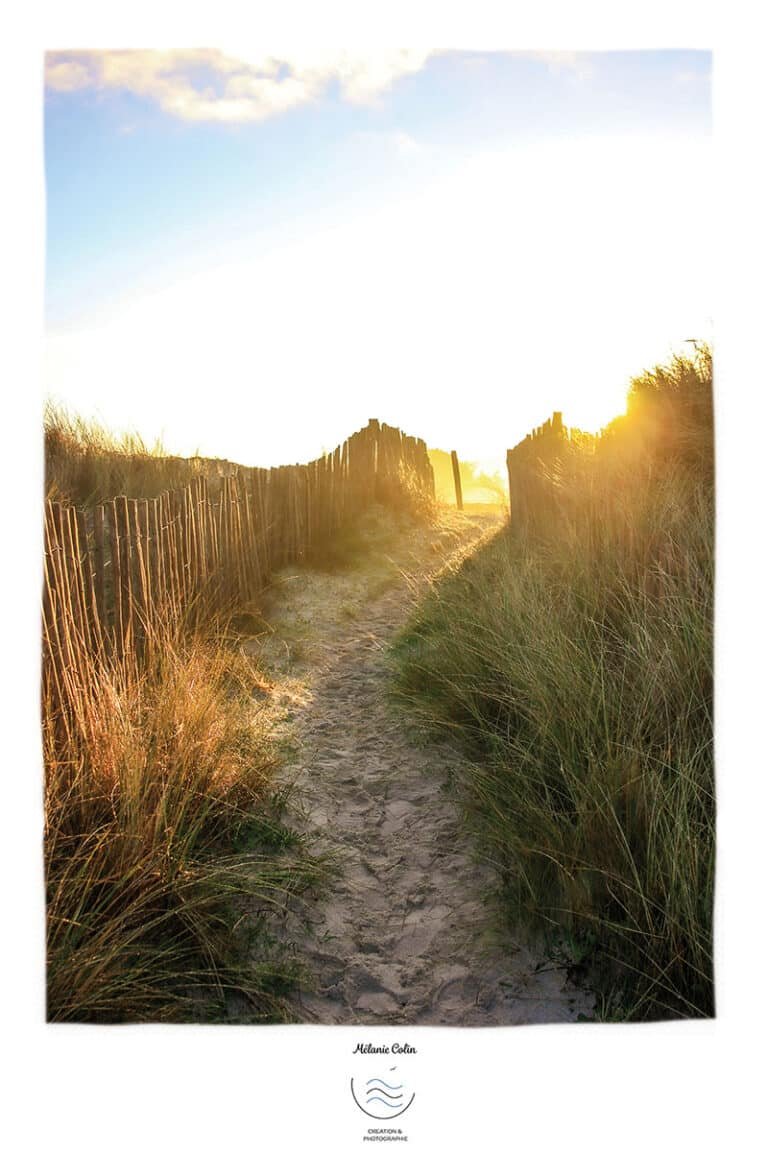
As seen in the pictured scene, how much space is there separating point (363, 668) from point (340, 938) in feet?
6.05

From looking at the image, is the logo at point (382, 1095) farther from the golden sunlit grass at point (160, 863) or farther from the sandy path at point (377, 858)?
the golden sunlit grass at point (160, 863)

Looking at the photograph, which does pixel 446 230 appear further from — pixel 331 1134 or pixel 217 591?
pixel 331 1134

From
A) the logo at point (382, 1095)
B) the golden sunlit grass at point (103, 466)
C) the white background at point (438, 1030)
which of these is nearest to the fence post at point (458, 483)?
the golden sunlit grass at point (103, 466)

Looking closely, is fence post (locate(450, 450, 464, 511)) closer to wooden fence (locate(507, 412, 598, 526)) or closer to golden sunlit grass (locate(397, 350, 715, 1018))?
wooden fence (locate(507, 412, 598, 526))

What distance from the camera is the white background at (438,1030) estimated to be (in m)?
1.38

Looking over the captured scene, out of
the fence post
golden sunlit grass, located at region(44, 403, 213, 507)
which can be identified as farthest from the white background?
the fence post

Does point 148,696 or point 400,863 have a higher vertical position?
point 148,696

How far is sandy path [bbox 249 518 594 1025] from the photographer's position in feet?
5.44

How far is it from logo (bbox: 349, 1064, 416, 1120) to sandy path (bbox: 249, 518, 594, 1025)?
12 centimetres

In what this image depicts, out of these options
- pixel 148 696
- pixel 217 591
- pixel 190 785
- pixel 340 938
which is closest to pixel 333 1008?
pixel 340 938

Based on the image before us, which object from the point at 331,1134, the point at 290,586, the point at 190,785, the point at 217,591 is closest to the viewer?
the point at 331,1134

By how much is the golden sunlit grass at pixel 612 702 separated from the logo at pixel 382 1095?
19.7 inches

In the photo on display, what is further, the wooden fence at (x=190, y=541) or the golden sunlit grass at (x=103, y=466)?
the golden sunlit grass at (x=103, y=466)

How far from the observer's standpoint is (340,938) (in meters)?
1.89
